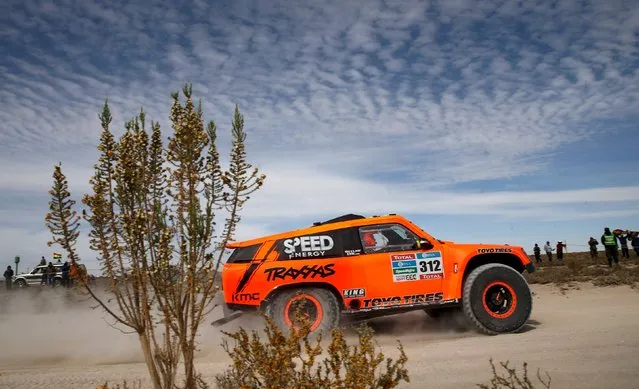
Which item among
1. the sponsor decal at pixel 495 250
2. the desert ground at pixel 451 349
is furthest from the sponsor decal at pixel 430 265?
the desert ground at pixel 451 349

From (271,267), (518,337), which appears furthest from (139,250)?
(518,337)

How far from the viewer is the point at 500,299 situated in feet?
23.9

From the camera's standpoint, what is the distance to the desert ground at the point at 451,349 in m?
4.50

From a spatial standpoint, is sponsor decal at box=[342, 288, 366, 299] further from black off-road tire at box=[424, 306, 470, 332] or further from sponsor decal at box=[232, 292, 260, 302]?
black off-road tire at box=[424, 306, 470, 332]

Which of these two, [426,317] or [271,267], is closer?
[271,267]

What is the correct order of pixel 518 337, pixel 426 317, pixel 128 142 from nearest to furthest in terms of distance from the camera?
pixel 128 142 < pixel 518 337 < pixel 426 317

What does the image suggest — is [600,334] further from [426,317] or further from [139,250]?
[139,250]

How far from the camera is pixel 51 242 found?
3.32m

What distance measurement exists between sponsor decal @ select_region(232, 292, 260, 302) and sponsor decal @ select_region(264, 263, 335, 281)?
1.05ft

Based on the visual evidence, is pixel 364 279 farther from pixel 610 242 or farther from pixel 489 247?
pixel 610 242

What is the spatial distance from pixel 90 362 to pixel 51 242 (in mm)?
4832

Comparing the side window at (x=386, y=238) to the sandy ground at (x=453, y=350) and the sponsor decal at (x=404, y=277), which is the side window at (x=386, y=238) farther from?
the sandy ground at (x=453, y=350)

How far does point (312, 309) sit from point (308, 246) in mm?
1011

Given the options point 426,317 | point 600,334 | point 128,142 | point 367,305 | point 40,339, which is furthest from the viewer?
point 40,339
